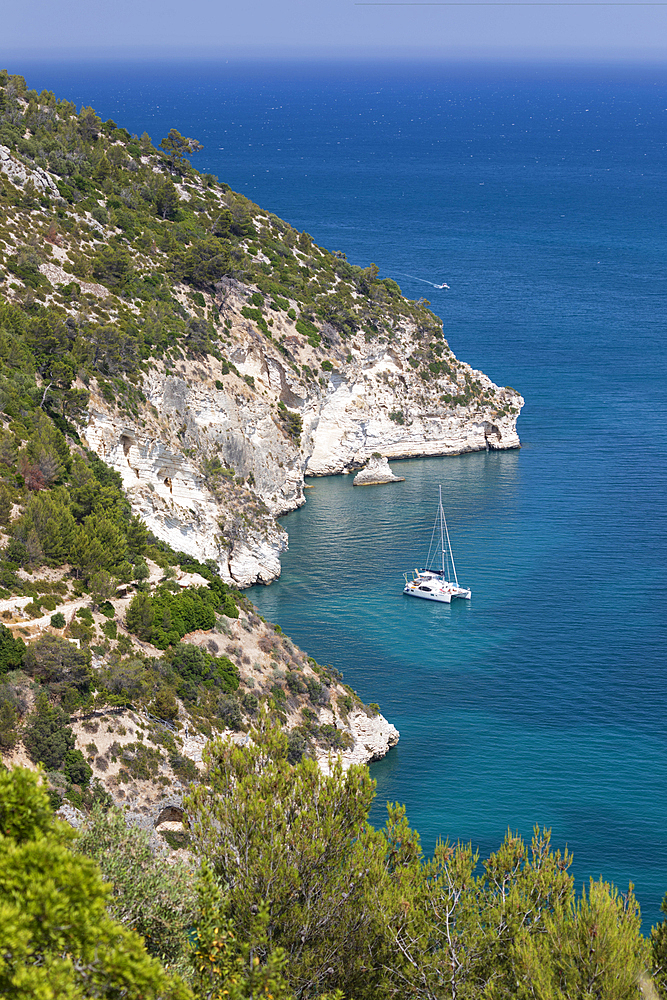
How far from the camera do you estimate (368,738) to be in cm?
4616

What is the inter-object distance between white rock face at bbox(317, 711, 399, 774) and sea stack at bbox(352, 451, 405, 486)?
34777 millimetres

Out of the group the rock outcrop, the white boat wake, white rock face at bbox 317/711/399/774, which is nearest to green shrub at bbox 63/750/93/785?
white rock face at bbox 317/711/399/774

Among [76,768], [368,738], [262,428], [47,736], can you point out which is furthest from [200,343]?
[76,768]

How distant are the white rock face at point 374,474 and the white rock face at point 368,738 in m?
34.8

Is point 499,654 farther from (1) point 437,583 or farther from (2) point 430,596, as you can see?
(1) point 437,583

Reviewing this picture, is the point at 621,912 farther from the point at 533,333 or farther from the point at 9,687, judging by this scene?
the point at 533,333

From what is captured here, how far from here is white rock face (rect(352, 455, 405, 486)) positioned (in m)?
80.3

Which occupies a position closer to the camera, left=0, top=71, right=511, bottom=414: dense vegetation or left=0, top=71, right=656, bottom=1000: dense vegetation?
left=0, top=71, right=656, bottom=1000: dense vegetation

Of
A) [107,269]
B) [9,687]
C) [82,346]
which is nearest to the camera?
[9,687]

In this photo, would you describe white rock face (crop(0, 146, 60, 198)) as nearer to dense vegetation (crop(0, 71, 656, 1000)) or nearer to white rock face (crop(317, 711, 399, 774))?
dense vegetation (crop(0, 71, 656, 1000))

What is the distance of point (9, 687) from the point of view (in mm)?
35031

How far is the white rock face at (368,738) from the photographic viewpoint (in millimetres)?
45250

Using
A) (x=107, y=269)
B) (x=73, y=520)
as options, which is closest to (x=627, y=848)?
(x=73, y=520)

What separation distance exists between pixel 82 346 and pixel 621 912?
46.1 metres
